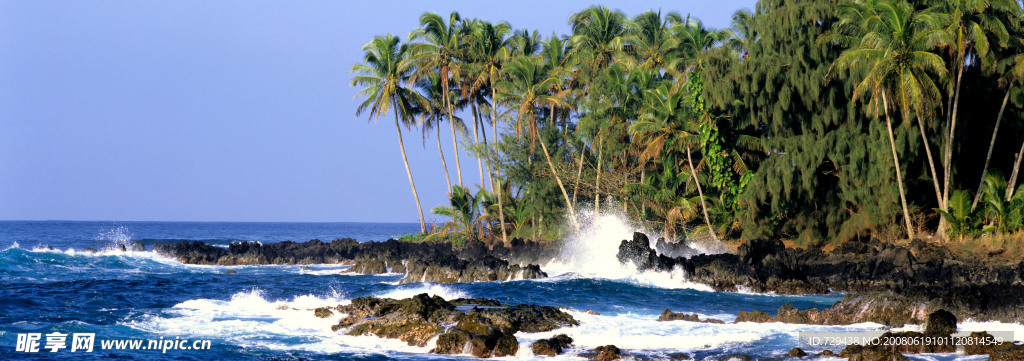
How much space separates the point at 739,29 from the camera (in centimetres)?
4862

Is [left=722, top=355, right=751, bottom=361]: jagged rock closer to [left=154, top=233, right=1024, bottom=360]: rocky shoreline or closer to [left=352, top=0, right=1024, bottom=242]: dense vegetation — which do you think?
[left=154, top=233, right=1024, bottom=360]: rocky shoreline

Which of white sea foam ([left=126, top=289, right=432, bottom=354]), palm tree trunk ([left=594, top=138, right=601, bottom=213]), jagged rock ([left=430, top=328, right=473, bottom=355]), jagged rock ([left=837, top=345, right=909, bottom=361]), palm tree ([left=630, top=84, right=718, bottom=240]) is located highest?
palm tree ([left=630, top=84, right=718, bottom=240])

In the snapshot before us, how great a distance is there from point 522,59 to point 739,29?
14.5 metres

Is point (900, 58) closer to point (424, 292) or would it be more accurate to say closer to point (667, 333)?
point (667, 333)

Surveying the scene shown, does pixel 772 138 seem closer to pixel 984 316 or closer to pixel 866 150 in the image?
pixel 866 150

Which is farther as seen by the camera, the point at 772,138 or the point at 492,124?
the point at 492,124

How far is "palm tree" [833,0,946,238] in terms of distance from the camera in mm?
28312

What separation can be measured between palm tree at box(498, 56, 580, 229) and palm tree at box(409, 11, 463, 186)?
4.43m

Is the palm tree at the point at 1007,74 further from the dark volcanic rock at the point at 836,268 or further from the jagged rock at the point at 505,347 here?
the jagged rock at the point at 505,347

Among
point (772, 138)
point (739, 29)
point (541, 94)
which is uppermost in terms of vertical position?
point (739, 29)

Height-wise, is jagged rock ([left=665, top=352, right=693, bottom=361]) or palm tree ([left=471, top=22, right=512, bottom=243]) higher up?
palm tree ([left=471, top=22, right=512, bottom=243])

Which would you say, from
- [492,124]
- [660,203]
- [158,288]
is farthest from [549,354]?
[492,124]

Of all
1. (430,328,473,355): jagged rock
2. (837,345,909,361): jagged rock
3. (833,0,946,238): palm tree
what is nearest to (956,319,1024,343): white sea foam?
(837,345,909,361): jagged rock

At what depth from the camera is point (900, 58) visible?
94.7 ft
